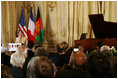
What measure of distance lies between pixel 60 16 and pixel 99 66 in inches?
283

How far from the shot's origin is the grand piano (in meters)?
6.41

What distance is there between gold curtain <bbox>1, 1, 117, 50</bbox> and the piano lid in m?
2.02

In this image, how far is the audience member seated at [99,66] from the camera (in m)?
2.01

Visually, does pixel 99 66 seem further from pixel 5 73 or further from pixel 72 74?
pixel 5 73

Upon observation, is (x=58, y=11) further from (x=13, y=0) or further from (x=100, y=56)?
(x=100, y=56)

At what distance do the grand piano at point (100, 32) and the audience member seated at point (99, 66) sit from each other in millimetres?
4283

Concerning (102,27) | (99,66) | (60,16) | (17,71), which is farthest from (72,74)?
(60,16)

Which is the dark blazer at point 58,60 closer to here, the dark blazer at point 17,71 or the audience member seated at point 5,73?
the dark blazer at point 17,71

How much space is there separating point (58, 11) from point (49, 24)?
689mm

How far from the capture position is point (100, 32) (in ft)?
22.2

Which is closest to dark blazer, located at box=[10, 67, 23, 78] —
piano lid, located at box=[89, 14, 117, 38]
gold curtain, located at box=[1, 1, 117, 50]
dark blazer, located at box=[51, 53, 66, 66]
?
dark blazer, located at box=[51, 53, 66, 66]

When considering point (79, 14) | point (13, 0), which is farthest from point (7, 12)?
point (79, 14)

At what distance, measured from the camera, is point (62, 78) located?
6.68ft

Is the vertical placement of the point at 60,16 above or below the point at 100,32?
above
